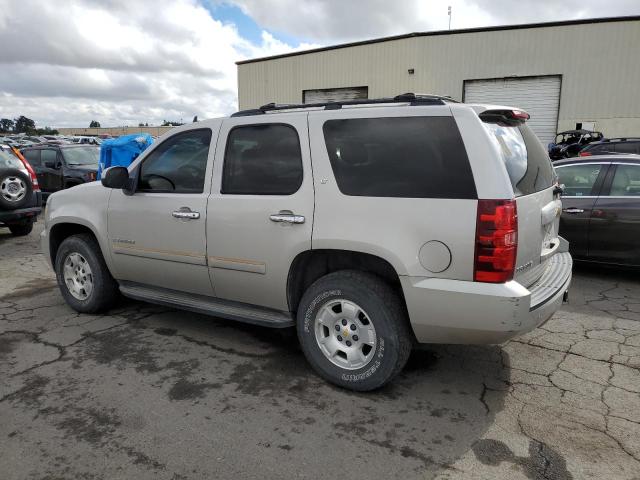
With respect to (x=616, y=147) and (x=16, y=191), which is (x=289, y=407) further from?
(x=616, y=147)

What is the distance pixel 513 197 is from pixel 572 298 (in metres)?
3.20

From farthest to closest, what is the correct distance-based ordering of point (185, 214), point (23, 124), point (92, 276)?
point (23, 124) → point (92, 276) → point (185, 214)

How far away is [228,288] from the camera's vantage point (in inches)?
153

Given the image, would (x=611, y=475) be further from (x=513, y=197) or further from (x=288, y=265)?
(x=288, y=265)

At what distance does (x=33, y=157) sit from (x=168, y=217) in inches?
450

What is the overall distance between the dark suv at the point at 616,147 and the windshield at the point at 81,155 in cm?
1175

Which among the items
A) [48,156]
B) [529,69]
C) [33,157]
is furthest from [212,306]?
[529,69]

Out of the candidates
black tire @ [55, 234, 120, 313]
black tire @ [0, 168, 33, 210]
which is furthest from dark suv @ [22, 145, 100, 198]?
black tire @ [55, 234, 120, 313]

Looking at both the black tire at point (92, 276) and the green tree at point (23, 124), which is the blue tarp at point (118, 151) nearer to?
the black tire at point (92, 276)

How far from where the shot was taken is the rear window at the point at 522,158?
2982mm

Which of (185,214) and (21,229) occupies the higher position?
(185,214)

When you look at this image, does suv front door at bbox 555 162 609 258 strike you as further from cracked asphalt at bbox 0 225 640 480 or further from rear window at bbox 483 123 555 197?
rear window at bbox 483 123 555 197

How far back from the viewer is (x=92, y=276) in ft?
15.6

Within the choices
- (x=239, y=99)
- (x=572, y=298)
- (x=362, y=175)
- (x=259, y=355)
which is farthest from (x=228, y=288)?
(x=239, y=99)
